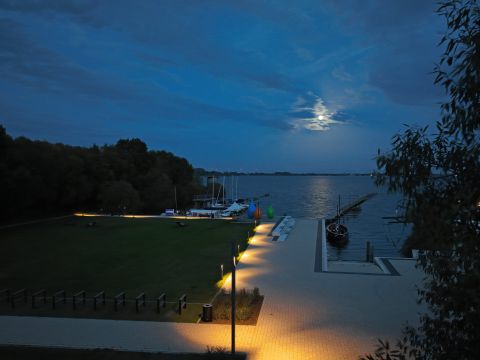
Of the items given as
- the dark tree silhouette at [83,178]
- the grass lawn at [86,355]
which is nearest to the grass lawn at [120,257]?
the grass lawn at [86,355]

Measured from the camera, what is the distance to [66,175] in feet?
157

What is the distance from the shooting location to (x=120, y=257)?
896 inches

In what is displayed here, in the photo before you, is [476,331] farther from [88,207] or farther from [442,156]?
[88,207]

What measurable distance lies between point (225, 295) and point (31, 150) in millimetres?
37396

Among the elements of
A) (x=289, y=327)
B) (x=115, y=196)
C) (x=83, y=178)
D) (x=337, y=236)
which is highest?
(x=83, y=178)

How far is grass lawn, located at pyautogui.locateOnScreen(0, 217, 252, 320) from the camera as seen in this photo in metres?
17.1

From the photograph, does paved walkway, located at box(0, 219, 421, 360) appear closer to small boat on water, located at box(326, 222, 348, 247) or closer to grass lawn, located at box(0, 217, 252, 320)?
grass lawn, located at box(0, 217, 252, 320)

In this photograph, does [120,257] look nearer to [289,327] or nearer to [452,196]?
[289,327]

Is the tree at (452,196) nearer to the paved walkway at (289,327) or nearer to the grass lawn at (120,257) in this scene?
the paved walkway at (289,327)

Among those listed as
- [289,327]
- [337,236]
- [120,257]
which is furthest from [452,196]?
[337,236]

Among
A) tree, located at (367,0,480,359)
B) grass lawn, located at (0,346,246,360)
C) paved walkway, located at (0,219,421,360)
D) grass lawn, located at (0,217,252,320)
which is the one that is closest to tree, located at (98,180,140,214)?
grass lawn, located at (0,217,252,320)

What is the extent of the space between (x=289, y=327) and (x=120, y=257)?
1375 centimetres

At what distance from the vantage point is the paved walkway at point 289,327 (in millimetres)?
10828

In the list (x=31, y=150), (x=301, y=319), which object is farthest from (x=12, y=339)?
(x=31, y=150)
